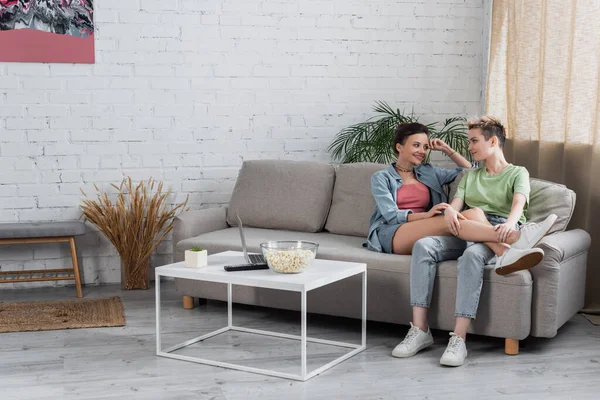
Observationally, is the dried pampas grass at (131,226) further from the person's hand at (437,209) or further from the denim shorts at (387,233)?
the person's hand at (437,209)

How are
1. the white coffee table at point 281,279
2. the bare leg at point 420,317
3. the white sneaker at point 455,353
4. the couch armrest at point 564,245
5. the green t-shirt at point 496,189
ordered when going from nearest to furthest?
the white coffee table at point 281,279 < the white sneaker at point 455,353 < the couch armrest at point 564,245 < the bare leg at point 420,317 < the green t-shirt at point 496,189

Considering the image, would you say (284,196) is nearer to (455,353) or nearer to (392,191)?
(392,191)

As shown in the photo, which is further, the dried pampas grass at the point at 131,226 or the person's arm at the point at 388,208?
the dried pampas grass at the point at 131,226

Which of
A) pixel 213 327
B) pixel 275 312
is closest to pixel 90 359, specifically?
pixel 213 327

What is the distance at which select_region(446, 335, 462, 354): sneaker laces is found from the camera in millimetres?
3361

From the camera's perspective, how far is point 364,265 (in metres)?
3.54

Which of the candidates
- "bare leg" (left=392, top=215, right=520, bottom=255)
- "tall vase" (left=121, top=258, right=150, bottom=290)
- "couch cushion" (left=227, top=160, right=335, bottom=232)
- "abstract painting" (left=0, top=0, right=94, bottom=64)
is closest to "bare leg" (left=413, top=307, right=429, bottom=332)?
"bare leg" (left=392, top=215, right=520, bottom=255)

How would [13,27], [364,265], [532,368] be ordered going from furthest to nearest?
[13,27] → [364,265] → [532,368]

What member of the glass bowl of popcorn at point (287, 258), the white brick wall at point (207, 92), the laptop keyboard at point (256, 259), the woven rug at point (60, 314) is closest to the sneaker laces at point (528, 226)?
the glass bowl of popcorn at point (287, 258)

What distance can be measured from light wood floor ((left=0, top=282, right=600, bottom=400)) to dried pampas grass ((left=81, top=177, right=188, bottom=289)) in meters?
0.74

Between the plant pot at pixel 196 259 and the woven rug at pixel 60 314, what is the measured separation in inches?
30.8

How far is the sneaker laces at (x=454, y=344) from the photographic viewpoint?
11.0ft

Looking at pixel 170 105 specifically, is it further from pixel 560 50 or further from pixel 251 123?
pixel 560 50

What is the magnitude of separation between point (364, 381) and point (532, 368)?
0.74 m
